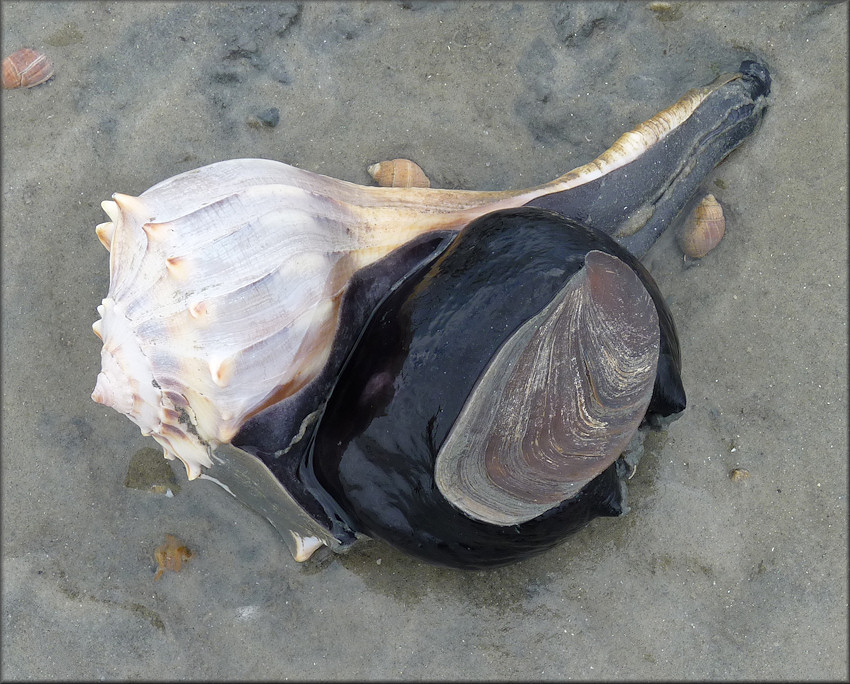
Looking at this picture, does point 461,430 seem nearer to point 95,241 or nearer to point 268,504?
point 268,504

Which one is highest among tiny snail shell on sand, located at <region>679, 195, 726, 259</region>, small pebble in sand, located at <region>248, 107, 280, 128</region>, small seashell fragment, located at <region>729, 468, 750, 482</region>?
small pebble in sand, located at <region>248, 107, 280, 128</region>

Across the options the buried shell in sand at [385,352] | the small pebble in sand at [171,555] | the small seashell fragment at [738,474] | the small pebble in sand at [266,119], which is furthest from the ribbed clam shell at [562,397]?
the small pebble in sand at [266,119]

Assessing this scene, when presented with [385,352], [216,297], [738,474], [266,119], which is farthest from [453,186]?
[738,474]

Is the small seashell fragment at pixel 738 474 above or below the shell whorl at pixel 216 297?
below

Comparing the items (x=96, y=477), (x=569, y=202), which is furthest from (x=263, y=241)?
(x=96, y=477)

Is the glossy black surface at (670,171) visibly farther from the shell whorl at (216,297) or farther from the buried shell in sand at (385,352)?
the shell whorl at (216,297)

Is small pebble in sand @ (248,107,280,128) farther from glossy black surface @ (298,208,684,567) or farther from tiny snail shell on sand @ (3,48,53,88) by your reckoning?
glossy black surface @ (298,208,684,567)

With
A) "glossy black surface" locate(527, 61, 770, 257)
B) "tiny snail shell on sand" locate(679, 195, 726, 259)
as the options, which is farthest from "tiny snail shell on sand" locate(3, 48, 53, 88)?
"tiny snail shell on sand" locate(679, 195, 726, 259)
